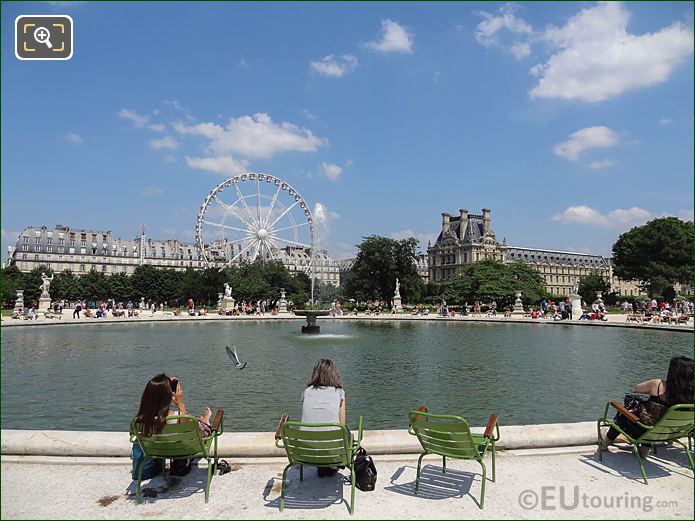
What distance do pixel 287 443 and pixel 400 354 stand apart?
13.7 m

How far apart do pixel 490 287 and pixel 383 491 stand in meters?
57.5

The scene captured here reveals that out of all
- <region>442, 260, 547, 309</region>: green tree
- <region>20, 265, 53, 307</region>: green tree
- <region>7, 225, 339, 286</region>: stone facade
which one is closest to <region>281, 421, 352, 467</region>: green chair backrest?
<region>442, 260, 547, 309</region>: green tree

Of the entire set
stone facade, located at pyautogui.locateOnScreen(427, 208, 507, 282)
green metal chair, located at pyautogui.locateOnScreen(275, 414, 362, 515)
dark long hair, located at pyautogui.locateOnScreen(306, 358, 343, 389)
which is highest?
stone facade, located at pyautogui.locateOnScreen(427, 208, 507, 282)

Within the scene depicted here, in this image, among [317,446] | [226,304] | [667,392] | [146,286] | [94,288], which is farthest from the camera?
[146,286]

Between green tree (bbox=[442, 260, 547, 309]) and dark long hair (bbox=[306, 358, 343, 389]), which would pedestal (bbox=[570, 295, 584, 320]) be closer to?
green tree (bbox=[442, 260, 547, 309])

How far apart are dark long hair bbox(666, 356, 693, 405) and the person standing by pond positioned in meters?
3.54

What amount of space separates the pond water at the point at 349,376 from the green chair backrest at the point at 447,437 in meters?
3.50

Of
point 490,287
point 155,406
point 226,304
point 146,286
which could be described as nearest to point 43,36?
point 155,406

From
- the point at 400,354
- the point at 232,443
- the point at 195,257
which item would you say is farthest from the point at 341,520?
the point at 195,257

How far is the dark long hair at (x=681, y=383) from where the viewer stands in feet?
18.8

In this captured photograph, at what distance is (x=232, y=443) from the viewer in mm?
6320

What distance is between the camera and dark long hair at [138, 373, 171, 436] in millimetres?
5199

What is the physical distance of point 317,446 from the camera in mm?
5117

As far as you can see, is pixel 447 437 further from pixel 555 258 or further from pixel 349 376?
pixel 555 258
